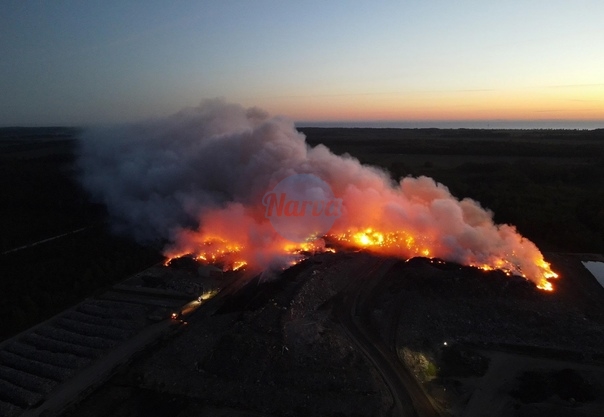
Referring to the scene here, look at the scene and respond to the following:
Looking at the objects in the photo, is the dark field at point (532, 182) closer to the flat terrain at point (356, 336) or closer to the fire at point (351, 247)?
the flat terrain at point (356, 336)

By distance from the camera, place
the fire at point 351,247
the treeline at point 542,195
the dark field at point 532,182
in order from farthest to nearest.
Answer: the dark field at point 532,182, the treeline at point 542,195, the fire at point 351,247

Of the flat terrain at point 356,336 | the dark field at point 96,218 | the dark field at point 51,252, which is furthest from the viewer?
the dark field at point 96,218

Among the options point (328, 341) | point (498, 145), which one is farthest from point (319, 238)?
point (498, 145)

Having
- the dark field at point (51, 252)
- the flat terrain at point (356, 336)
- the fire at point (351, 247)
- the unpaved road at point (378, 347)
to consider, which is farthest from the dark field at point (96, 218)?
the unpaved road at point (378, 347)

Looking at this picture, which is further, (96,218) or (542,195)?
(542,195)

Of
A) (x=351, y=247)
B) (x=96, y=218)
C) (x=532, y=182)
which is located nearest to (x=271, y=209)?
(x=351, y=247)

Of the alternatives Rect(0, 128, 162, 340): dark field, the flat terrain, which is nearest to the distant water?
the flat terrain

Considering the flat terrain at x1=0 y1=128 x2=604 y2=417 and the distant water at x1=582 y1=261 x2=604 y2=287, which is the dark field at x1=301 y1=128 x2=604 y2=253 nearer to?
the flat terrain at x1=0 y1=128 x2=604 y2=417

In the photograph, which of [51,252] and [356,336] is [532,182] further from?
[51,252]
